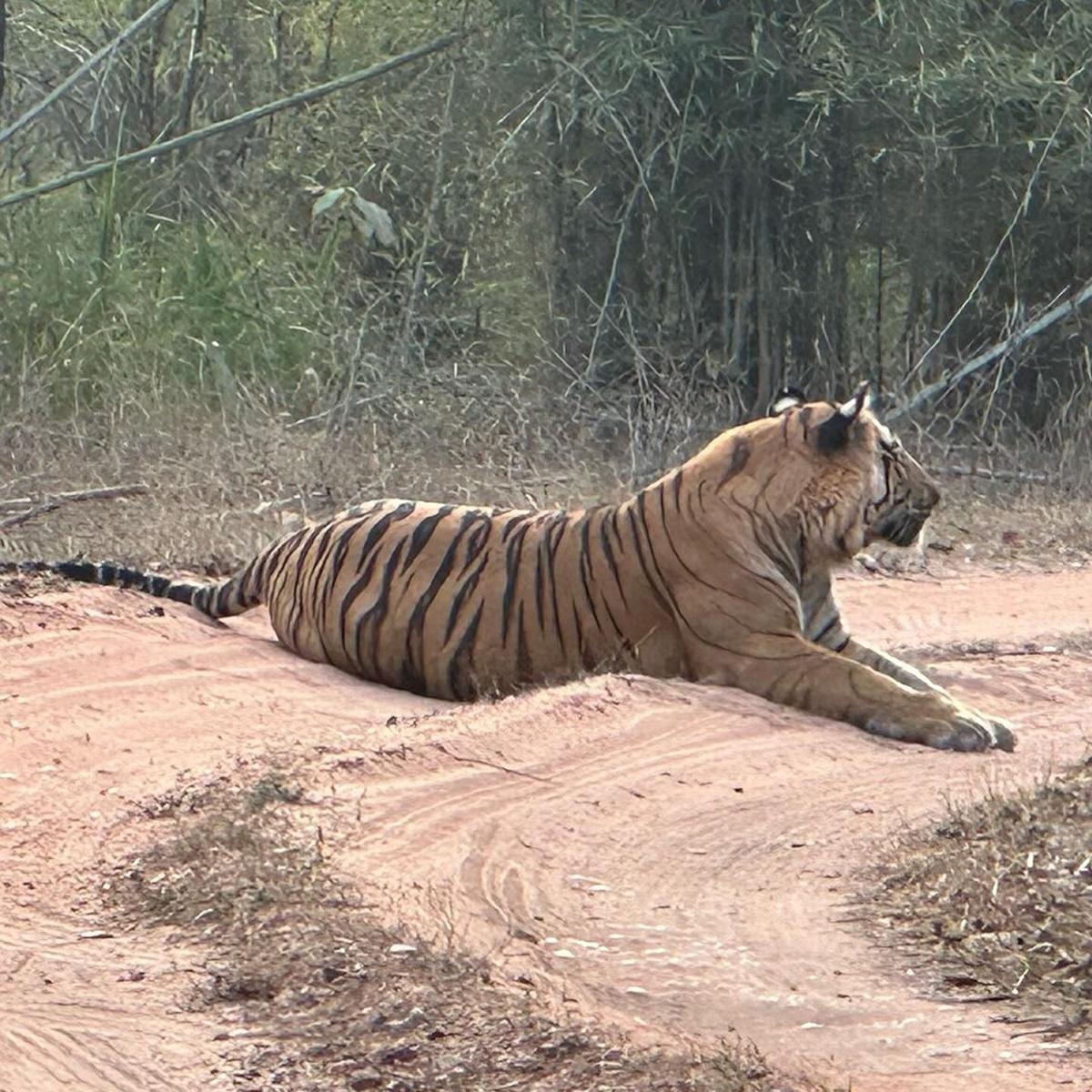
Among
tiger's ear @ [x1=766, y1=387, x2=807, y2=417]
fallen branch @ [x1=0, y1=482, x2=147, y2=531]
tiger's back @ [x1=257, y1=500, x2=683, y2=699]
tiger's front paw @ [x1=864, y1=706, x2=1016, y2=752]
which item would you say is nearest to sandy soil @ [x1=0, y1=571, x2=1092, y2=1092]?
tiger's front paw @ [x1=864, y1=706, x2=1016, y2=752]

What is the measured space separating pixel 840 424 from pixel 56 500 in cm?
426

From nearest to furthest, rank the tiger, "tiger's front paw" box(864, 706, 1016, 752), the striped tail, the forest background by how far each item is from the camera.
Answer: "tiger's front paw" box(864, 706, 1016, 752) → the tiger → the striped tail → the forest background

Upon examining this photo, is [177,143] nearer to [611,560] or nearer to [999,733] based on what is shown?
[611,560]

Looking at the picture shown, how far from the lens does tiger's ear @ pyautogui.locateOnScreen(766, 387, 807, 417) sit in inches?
297

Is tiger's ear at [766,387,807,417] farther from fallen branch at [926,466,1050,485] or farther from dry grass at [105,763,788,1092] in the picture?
Result: fallen branch at [926,466,1050,485]

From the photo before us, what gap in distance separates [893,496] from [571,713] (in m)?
1.76

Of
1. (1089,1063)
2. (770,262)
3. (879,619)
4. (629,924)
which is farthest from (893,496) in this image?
(770,262)

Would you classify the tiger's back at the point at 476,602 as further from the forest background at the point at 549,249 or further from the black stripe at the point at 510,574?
the forest background at the point at 549,249

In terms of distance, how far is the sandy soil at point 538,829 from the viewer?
396 cm

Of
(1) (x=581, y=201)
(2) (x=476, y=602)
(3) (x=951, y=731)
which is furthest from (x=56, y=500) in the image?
(3) (x=951, y=731)

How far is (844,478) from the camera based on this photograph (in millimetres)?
7395

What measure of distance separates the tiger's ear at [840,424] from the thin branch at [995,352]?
5164mm

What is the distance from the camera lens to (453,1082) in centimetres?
374

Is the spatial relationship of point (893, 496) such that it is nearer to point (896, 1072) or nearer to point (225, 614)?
point (225, 614)
